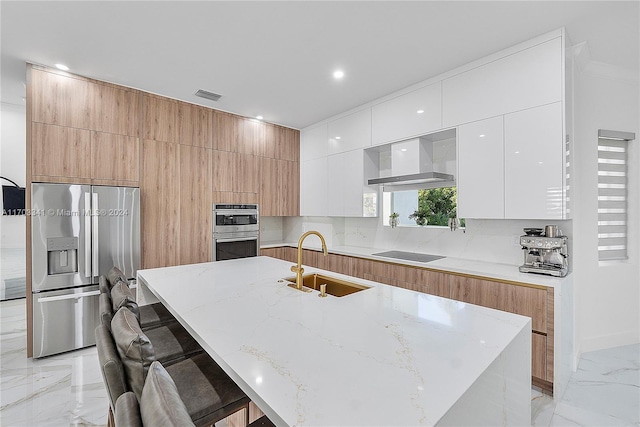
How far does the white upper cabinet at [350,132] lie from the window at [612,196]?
2445mm

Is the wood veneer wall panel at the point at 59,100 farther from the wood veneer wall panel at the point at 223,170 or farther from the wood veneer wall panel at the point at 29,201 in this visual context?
the wood veneer wall panel at the point at 223,170

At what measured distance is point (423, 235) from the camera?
3547 mm

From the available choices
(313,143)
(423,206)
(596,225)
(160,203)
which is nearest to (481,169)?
(423,206)

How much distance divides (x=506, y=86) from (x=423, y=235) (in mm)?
1749

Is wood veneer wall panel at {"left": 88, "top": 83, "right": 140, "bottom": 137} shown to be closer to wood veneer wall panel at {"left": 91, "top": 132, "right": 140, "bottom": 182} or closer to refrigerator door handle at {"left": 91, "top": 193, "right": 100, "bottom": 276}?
wood veneer wall panel at {"left": 91, "top": 132, "right": 140, "bottom": 182}

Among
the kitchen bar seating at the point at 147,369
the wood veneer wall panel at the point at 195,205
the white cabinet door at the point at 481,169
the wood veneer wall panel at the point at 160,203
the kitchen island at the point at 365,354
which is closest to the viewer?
the kitchen island at the point at 365,354

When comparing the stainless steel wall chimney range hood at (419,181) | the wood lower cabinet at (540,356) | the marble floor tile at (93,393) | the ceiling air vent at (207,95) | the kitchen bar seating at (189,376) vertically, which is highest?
the ceiling air vent at (207,95)

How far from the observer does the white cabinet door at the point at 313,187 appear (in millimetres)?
4395

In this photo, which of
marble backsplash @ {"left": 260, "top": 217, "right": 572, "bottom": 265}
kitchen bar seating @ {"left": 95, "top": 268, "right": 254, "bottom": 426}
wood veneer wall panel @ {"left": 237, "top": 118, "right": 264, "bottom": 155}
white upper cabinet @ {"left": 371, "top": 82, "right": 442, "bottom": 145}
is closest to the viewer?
kitchen bar seating @ {"left": 95, "top": 268, "right": 254, "bottom": 426}

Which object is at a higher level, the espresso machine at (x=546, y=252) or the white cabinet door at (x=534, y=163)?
the white cabinet door at (x=534, y=163)

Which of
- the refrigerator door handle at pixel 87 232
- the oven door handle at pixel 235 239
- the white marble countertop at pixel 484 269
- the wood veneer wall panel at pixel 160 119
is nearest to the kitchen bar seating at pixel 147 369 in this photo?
the refrigerator door handle at pixel 87 232

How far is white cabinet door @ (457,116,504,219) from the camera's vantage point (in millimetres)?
2521

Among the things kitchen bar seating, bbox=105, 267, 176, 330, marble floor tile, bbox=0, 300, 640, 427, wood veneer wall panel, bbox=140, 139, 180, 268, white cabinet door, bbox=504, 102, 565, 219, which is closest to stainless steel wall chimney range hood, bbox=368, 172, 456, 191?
white cabinet door, bbox=504, 102, 565, 219

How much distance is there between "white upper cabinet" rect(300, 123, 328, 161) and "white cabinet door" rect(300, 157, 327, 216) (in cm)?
9
